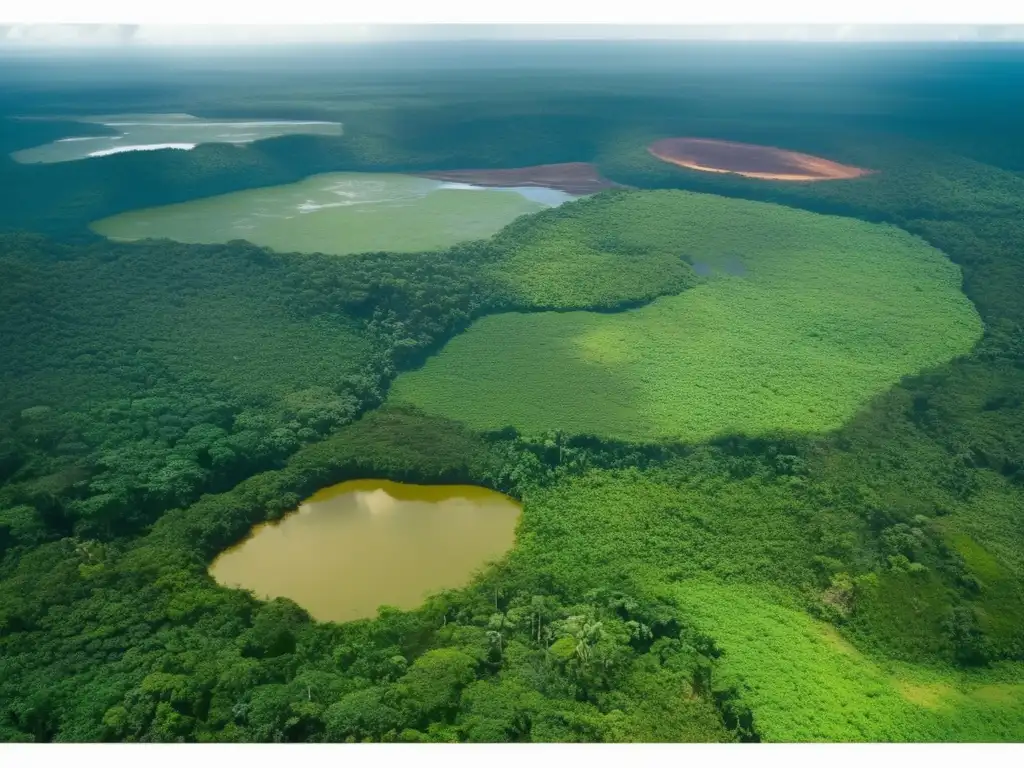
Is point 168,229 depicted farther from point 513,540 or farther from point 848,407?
point 848,407

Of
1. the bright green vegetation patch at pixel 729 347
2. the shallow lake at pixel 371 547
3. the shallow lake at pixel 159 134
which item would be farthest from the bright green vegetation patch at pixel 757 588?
the shallow lake at pixel 159 134

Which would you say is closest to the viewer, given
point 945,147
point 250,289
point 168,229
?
point 250,289

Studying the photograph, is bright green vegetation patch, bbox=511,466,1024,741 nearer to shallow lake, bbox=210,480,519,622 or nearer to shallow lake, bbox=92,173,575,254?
shallow lake, bbox=210,480,519,622

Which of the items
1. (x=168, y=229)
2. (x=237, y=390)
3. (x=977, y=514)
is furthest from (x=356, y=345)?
(x=977, y=514)

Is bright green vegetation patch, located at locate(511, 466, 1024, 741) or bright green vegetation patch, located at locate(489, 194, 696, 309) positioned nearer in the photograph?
bright green vegetation patch, located at locate(511, 466, 1024, 741)

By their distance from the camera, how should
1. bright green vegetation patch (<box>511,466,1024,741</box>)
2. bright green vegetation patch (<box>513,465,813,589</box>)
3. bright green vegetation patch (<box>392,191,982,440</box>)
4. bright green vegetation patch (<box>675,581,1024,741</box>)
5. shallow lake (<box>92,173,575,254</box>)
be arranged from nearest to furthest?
bright green vegetation patch (<box>675,581,1024,741</box>) < bright green vegetation patch (<box>511,466,1024,741</box>) < bright green vegetation patch (<box>513,465,813,589</box>) < bright green vegetation patch (<box>392,191,982,440</box>) < shallow lake (<box>92,173,575,254</box>)

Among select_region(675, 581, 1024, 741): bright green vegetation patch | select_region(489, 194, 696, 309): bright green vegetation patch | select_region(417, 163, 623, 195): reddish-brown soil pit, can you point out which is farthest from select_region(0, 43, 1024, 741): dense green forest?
select_region(417, 163, 623, 195): reddish-brown soil pit
